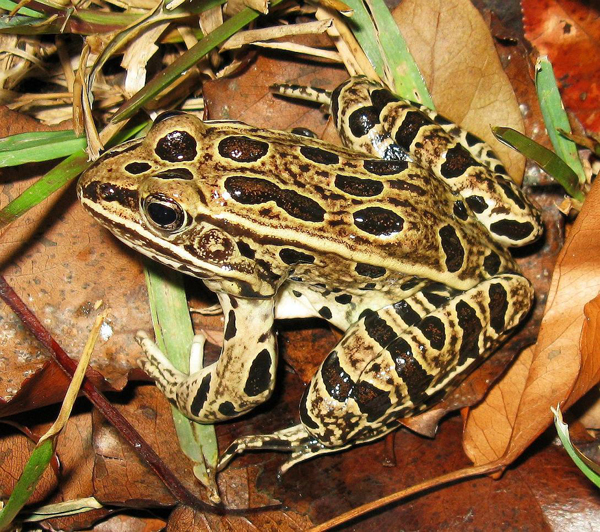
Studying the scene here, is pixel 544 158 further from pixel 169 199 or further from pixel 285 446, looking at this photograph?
pixel 285 446

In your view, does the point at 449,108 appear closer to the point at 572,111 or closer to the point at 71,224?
the point at 572,111

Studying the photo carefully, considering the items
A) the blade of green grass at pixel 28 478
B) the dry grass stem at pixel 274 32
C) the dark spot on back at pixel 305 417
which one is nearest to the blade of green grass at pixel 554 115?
the dry grass stem at pixel 274 32

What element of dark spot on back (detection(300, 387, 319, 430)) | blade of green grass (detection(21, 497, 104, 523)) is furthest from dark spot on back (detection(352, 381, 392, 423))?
blade of green grass (detection(21, 497, 104, 523))

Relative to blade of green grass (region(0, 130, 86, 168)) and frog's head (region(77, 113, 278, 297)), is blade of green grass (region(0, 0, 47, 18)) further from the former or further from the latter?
frog's head (region(77, 113, 278, 297))

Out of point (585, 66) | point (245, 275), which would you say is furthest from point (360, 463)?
point (585, 66)

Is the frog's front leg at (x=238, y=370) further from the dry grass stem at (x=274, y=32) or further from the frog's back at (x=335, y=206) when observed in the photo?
the dry grass stem at (x=274, y=32)
